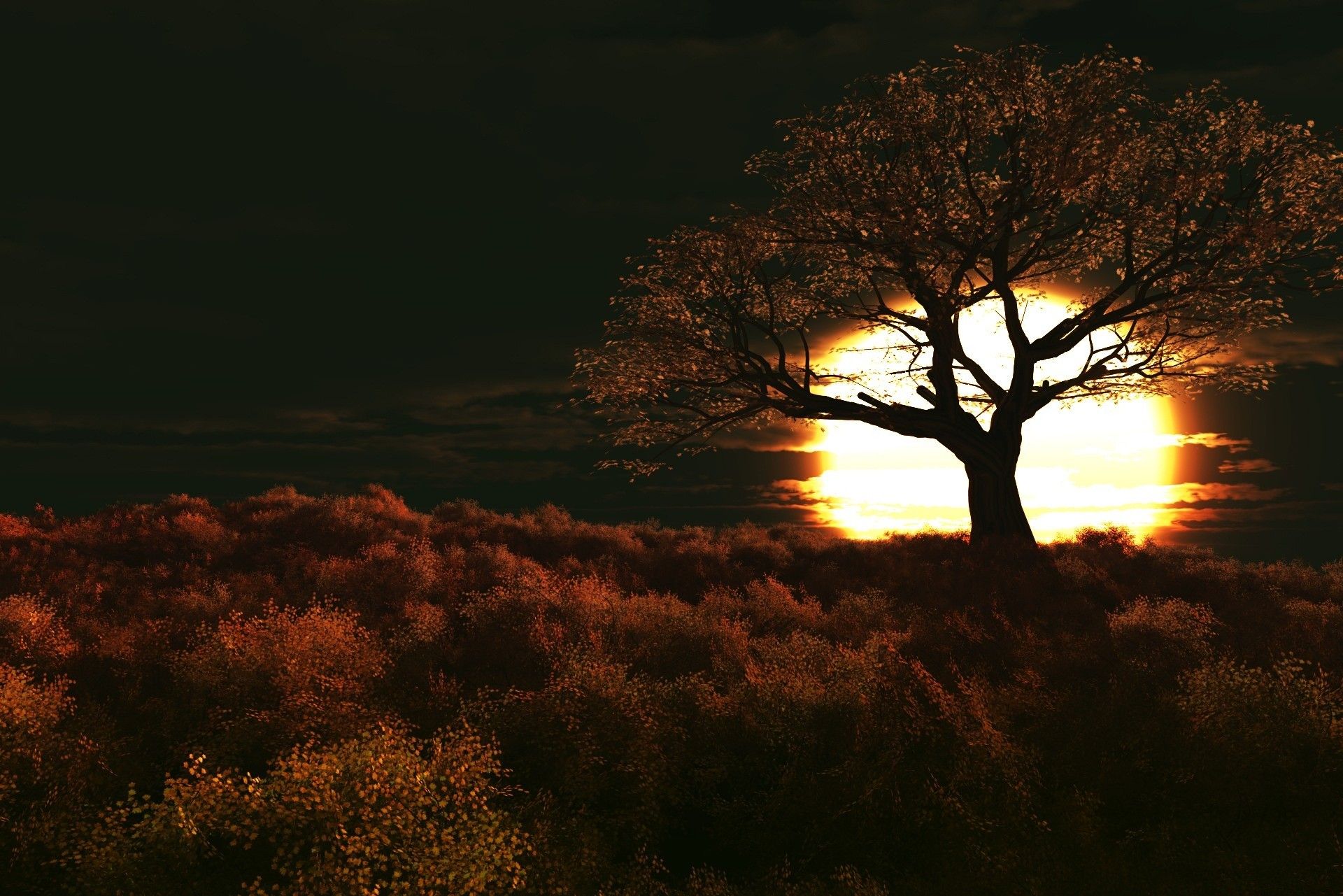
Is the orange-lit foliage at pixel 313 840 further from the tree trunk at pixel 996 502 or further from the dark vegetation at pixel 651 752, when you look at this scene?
the tree trunk at pixel 996 502

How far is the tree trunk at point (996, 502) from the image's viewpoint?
1065 inches

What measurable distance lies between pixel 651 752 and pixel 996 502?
64.4ft

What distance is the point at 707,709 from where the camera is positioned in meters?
11.1

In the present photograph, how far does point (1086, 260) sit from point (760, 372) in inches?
409

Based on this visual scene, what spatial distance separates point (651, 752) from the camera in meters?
10.1

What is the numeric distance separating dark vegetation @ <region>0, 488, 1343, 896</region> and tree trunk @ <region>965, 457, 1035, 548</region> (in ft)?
30.9

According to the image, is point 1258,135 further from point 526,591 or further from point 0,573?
point 0,573

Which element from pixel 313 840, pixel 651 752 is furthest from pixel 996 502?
pixel 313 840

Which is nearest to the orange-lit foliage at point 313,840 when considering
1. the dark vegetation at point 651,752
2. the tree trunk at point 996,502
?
the dark vegetation at point 651,752

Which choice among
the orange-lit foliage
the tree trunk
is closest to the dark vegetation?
the orange-lit foliage

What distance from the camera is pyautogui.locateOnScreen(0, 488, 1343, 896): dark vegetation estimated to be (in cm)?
824

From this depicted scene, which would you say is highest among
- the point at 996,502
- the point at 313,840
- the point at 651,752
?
the point at 996,502

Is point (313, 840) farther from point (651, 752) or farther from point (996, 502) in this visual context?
point (996, 502)

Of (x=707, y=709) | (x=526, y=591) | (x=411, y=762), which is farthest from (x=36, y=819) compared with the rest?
(x=526, y=591)
